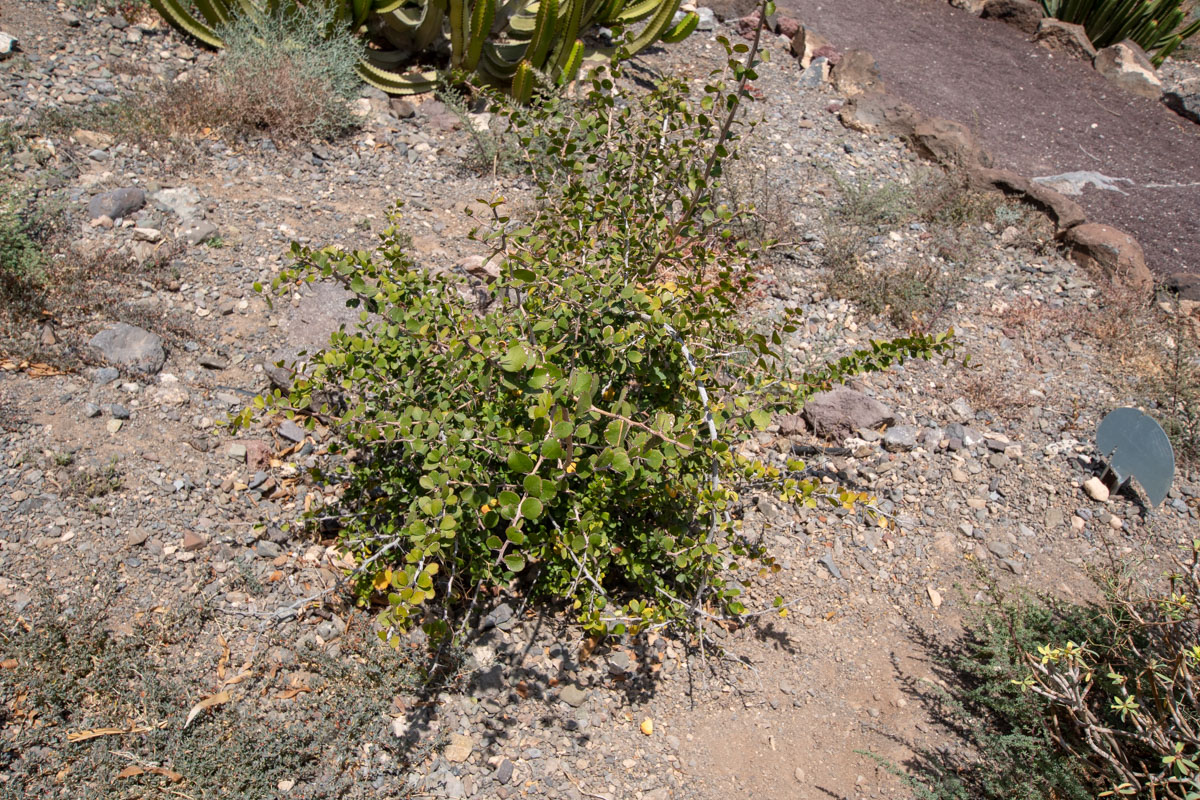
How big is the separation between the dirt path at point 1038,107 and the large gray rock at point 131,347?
5.71 metres

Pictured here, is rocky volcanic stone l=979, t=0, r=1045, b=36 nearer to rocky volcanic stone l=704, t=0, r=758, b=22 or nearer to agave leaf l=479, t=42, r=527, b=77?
rocky volcanic stone l=704, t=0, r=758, b=22

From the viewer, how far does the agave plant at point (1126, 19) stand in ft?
27.7

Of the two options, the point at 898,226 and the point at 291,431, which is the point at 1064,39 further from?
the point at 291,431

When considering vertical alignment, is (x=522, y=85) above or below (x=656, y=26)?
below

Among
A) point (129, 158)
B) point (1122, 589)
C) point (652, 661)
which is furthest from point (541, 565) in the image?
point (129, 158)

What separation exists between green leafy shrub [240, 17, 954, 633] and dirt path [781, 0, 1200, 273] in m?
4.27

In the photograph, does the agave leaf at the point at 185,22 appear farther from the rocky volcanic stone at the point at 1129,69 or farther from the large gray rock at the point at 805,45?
the rocky volcanic stone at the point at 1129,69

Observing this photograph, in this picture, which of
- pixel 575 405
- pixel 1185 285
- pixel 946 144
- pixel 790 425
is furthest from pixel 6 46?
pixel 1185 285

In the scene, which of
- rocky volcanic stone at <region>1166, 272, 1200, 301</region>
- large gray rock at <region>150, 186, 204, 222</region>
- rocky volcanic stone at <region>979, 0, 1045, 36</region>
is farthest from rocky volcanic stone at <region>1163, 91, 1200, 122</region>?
large gray rock at <region>150, 186, 204, 222</region>

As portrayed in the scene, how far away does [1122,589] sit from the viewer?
8.89 ft

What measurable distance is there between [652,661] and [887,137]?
4583 mm

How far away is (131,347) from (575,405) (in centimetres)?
214

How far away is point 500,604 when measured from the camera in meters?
2.61

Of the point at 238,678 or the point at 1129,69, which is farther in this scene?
the point at 1129,69
